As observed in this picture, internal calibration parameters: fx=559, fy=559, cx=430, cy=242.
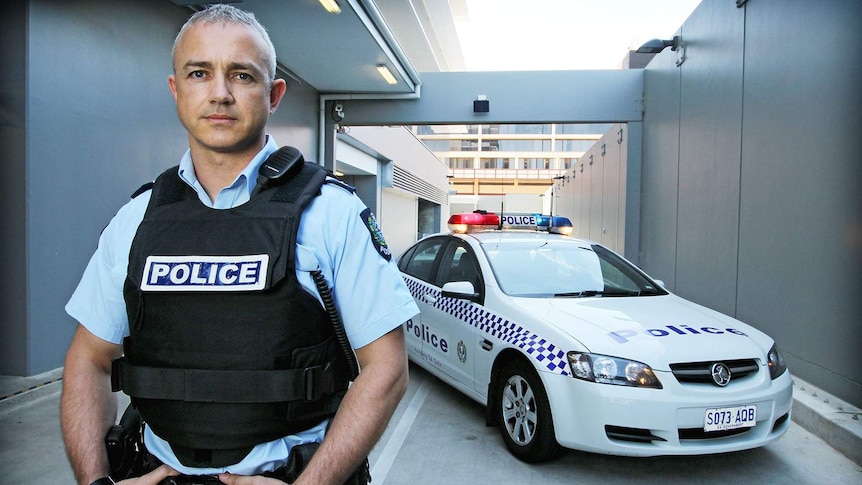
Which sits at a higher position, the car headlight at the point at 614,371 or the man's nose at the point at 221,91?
the man's nose at the point at 221,91

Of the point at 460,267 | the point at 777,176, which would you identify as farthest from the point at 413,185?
the point at 460,267

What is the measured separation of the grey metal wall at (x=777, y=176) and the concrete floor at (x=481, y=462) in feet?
3.60

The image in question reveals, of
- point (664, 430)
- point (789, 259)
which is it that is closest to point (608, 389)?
point (664, 430)

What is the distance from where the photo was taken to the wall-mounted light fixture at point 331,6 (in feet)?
20.1

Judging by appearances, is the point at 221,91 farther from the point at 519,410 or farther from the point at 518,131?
the point at 518,131

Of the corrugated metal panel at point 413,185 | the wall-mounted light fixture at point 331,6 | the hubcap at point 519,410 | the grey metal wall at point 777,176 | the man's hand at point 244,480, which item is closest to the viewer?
the man's hand at point 244,480

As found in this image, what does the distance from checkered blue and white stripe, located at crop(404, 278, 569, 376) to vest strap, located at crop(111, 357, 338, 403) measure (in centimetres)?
225

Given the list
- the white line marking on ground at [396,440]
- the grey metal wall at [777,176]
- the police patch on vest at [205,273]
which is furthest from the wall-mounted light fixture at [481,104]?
the police patch on vest at [205,273]

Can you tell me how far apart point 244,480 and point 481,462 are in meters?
2.55

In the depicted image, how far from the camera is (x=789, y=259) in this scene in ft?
16.8

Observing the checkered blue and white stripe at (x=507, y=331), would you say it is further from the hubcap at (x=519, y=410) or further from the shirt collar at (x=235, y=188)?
the shirt collar at (x=235, y=188)

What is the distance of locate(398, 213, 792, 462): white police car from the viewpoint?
307 cm

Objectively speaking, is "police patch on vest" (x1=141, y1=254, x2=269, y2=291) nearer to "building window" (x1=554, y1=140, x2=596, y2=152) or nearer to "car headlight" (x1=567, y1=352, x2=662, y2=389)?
"car headlight" (x1=567, y1=352, x2=662, y2=389)

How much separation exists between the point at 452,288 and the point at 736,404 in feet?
6.45
